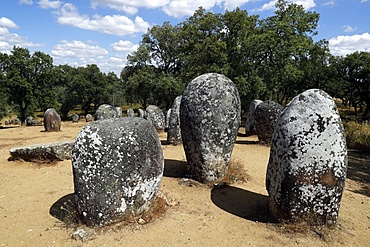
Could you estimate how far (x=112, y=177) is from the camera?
4746 mm

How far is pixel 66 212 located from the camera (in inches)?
222

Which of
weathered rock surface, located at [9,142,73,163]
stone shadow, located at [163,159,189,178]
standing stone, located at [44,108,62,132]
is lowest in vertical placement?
stone shadow, located at [163,159,189,178]

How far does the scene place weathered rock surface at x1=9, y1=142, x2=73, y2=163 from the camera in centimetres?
990

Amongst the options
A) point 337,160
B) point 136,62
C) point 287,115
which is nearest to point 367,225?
point 337,160

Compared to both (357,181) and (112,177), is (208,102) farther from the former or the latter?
(357,181)

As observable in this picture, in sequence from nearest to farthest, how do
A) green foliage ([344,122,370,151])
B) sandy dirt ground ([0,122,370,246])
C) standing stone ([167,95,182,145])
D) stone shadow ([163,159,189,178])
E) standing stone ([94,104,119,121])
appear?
sandy dirt ground ([0,122,370,246]) → stone shadow ([163,159,189,178]) → green foliage ([344,122,370,151]) → standing stone ([167,95,182,145]) → standing stone ([94,104,119,121])

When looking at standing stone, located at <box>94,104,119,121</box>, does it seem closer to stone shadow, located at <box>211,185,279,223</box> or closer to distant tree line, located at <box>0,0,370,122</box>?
distant tree line, located at <box>0,0,370,122</box>

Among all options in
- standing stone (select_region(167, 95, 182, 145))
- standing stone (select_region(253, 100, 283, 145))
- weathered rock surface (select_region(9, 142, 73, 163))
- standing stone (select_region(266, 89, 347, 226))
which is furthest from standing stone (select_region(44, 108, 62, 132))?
standing stone (select_region(266, 89, 347, 226))

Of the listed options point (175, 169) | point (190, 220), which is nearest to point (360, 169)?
point (175, 169)

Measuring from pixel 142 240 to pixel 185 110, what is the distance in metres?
3.78

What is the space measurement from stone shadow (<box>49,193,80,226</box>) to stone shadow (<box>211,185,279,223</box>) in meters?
3.09

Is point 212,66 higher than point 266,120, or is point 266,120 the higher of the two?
point 212,66

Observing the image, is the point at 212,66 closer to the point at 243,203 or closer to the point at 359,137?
the point at 359,137

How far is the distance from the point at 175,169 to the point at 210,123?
251 cm
